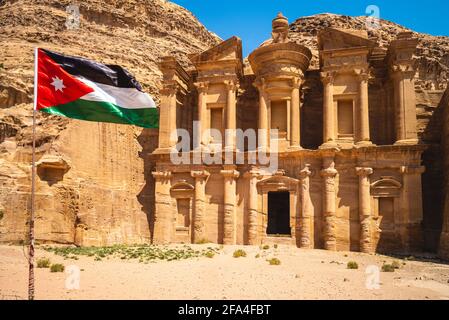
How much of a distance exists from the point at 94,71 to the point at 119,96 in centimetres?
97

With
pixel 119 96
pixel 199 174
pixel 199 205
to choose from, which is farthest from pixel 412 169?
pixel 119 96

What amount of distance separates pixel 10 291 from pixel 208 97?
2029 centimetres

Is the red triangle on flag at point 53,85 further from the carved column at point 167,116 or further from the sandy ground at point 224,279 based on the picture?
the carved column at point 167,116

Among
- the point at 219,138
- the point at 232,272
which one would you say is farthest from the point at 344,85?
the point at 232,272

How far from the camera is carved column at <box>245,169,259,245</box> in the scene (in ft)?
85.6

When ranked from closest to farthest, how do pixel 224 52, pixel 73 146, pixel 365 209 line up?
pixel 73 146
pixel 365 209
pixel 224 52

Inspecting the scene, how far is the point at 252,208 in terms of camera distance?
2639 centimetres

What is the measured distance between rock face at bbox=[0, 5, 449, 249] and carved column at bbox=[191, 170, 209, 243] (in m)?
3.54

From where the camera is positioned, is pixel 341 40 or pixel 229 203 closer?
pixel 229 203

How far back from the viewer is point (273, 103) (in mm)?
29016

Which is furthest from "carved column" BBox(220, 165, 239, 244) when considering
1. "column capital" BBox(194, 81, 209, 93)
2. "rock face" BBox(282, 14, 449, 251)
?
"rock face" BBox(282, 14, 449, 251)

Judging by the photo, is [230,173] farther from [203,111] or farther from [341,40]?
[341,40]

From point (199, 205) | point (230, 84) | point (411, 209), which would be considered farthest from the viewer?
point (230, 84)

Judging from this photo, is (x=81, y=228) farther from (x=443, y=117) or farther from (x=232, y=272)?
(x=443, y=117)
